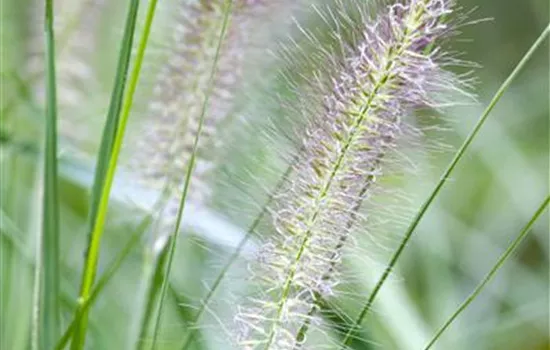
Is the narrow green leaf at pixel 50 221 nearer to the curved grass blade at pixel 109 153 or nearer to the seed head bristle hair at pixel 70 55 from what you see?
the curved grass blade at pixel 109 153

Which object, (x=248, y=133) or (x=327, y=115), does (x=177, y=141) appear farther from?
(x=327, y=115)

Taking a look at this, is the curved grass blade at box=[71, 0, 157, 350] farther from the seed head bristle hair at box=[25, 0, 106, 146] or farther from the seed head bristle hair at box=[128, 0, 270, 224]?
the seed head bristle hair at box=[25, 0, 106, 146]

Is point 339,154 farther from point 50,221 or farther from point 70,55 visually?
point 70,55

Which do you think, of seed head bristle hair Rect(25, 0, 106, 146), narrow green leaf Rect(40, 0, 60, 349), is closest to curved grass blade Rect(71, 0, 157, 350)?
narrow green leaf Rect(40, 0, 60, 349)

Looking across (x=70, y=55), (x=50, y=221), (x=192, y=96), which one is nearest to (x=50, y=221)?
(x=50, y=221)

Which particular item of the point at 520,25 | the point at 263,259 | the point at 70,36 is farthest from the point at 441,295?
the point at 520,25
